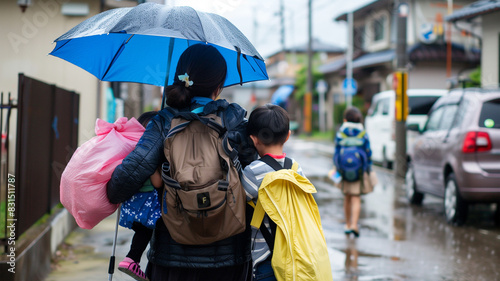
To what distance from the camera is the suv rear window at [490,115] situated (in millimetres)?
7504

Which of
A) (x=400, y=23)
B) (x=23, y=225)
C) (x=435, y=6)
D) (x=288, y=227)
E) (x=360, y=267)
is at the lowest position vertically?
(x=360, y=267)

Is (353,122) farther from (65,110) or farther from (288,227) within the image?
(288,227)

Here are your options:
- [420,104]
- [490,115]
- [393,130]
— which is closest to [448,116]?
[490,115]

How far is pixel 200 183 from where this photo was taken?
225 cm

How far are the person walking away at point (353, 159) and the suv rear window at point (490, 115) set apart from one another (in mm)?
1680

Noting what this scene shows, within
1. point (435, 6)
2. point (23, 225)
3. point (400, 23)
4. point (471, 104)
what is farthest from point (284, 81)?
point (23, 225)

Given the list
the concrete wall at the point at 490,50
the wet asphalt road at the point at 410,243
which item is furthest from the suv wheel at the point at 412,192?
the concrete wall at the point at 490,50

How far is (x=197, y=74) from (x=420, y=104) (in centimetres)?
1304

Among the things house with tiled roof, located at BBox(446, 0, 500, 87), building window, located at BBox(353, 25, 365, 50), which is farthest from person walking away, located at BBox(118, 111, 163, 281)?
building window, located at BBox(353, 25, 365, 50)

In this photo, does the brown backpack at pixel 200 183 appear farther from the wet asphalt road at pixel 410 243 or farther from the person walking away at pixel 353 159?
the person walking away at pixel 353 159

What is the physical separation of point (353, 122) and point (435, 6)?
2019 centimetres

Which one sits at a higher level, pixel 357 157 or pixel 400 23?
pixel 400 23

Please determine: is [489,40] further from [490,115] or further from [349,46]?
[349,46]

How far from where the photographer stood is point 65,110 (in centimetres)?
721
